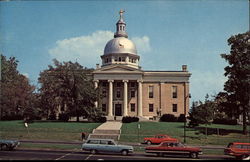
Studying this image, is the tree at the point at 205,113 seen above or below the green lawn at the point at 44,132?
above

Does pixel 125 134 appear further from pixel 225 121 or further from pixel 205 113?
pixel 225 121

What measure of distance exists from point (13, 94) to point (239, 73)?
135 feet

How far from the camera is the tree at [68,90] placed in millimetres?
55969

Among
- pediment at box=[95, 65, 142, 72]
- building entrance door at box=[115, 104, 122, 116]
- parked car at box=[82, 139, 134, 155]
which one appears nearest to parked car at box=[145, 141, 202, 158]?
parked car at box=[82, 139, 134, 155]

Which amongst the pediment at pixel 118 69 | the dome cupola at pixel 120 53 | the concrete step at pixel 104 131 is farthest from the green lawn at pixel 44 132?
the dome cupola at pixel 120 53

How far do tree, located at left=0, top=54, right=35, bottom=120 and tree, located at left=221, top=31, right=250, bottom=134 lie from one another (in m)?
36.2

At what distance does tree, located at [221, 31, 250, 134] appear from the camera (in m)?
44.0

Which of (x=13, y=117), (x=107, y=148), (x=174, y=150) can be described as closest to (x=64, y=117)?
(x=13, y=117)

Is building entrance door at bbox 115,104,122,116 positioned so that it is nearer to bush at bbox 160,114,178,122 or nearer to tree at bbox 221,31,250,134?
bush at bbox 160,114,178,122

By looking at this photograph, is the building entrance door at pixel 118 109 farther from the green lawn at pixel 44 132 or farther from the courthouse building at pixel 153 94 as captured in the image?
the green lawn at pixel 44 132

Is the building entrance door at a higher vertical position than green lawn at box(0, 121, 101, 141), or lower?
higher

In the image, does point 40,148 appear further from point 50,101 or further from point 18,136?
point 50,101

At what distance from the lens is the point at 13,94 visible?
58375 mm

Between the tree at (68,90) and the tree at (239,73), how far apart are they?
2407 centimetres
